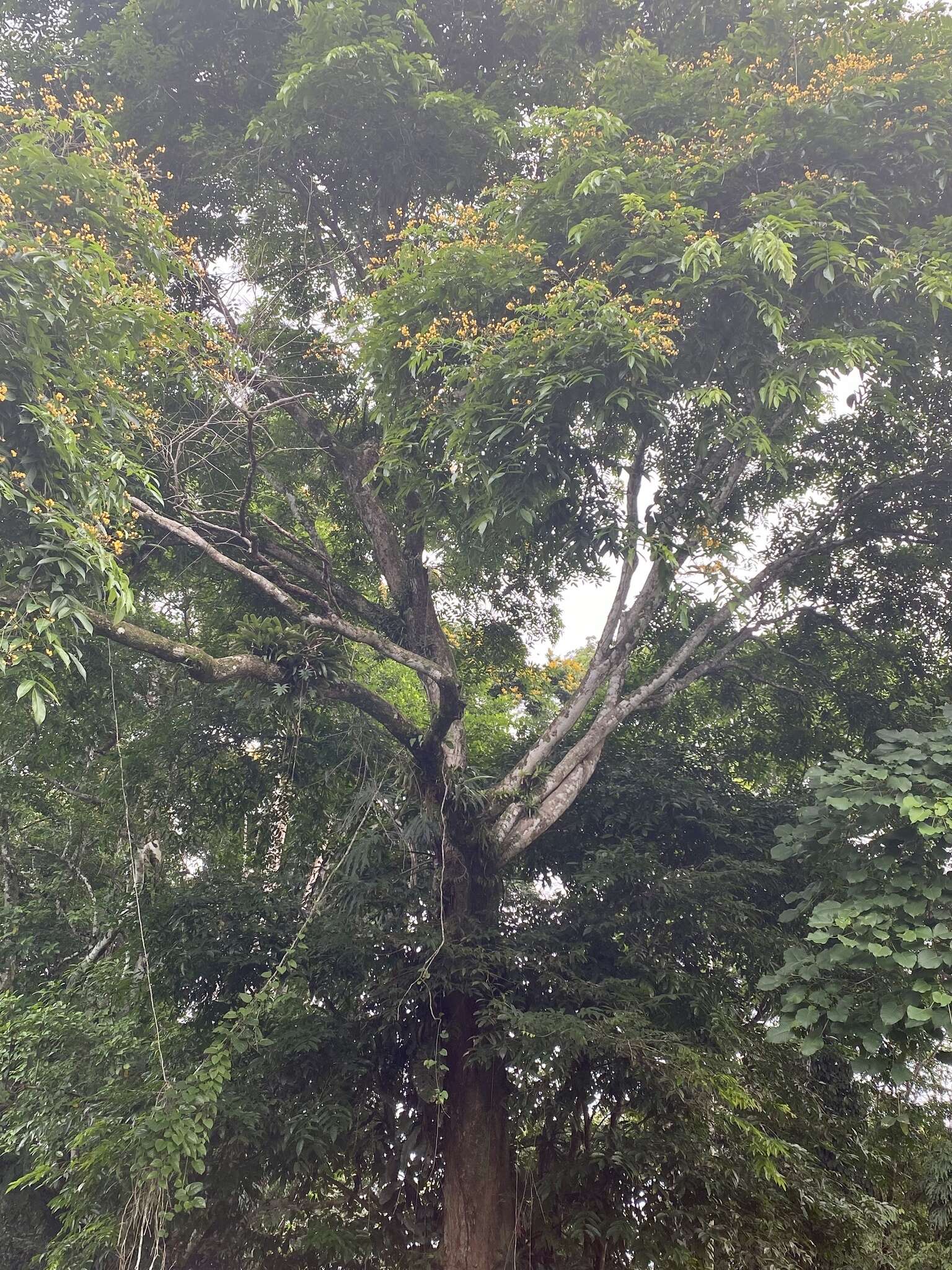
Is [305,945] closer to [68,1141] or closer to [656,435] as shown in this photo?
[68,1141]

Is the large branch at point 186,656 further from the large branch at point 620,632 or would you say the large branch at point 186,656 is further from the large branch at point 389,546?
the large branch at point 620,632

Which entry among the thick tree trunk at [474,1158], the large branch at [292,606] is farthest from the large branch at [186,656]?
the thick tree trunk at [474,1158]

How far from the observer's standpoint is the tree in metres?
3.79

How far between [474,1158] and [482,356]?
4.03 metres

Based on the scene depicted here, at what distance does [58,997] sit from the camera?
550 cm

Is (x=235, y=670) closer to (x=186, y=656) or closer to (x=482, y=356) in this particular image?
(x=186, y=656)

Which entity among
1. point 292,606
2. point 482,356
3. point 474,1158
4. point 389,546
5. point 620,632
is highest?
point 389,546

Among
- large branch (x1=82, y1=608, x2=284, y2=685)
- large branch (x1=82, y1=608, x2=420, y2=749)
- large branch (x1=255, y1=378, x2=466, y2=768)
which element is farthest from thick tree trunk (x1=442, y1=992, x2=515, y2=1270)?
large branch (x1=82, y1=608, x2=284, y2=685)

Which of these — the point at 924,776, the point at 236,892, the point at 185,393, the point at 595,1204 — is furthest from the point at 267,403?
the point at 595,1204

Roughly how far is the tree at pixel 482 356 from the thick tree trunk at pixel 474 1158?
2 cm

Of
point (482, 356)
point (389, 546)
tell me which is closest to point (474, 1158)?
point (389, 546)

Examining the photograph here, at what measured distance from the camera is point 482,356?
162 inches

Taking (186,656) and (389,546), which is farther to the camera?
(389,546)

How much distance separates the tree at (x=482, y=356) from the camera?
379 centimetres
